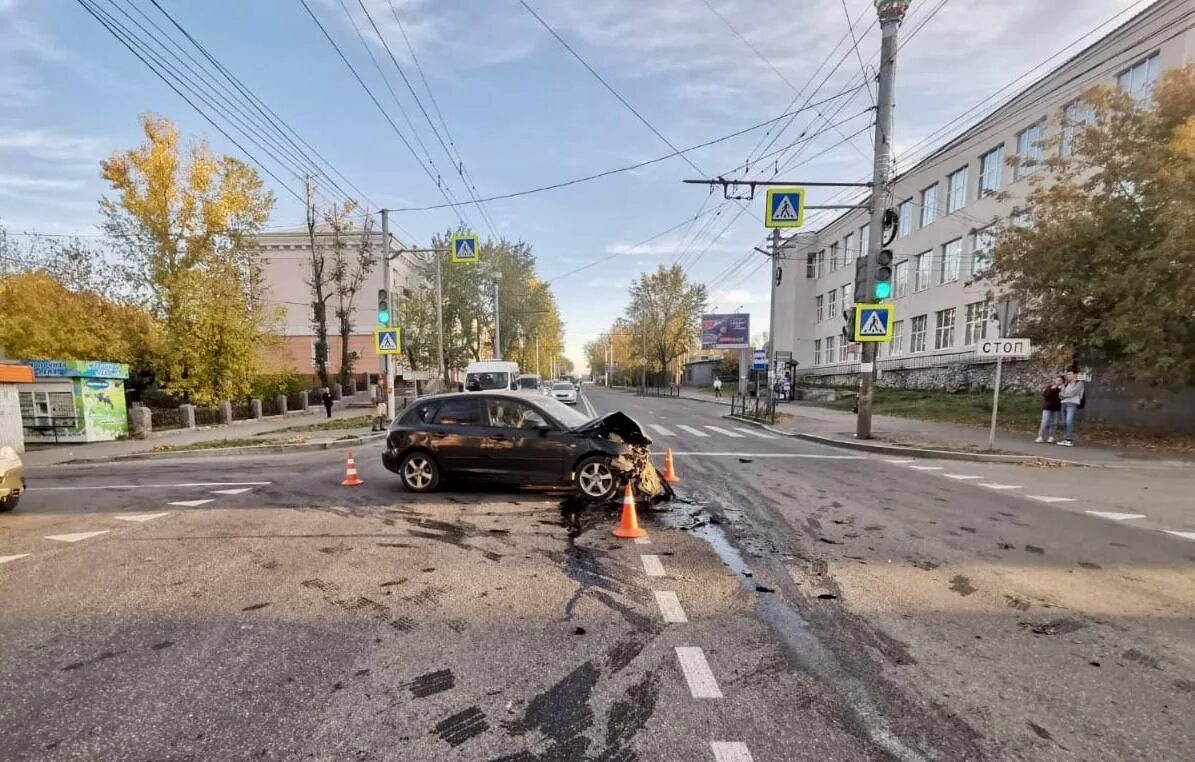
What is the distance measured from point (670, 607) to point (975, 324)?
29944mm

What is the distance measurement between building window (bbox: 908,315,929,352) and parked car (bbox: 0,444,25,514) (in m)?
36.2

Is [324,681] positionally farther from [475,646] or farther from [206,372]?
[206,372]

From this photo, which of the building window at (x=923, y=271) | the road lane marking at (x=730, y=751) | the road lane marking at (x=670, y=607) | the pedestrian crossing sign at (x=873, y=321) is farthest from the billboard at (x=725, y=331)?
the road lane marking at (x=730, y=751)

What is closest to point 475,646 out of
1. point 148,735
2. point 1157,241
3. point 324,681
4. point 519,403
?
point 324,681

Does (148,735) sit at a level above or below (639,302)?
below

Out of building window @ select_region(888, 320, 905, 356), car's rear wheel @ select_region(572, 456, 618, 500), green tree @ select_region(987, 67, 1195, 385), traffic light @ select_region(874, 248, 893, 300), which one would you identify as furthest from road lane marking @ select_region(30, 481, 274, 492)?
building window @ select_region(888, 320, 905, 356)

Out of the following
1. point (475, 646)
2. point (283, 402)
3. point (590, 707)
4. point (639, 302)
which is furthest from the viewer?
point (639, 302)

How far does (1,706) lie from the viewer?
278 centimetres

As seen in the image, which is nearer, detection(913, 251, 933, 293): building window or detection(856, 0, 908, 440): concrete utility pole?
detection(856, 0, 908, 440): concrete utility pole

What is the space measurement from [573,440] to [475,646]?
4005 millimetres

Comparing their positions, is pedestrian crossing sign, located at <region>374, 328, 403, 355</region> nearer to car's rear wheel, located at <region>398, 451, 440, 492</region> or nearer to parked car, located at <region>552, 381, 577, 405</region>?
car's rear wheel, located at <region>398, 451, 440, 492</region>

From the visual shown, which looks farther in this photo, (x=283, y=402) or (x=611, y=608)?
(x=283, y=402)

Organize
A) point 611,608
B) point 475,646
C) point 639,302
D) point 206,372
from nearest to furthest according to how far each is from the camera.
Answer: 1. point 475,646
2. point 611,608
3. point 206,372
4. point 639,302

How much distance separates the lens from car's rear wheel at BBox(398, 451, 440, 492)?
7789 millimetres
